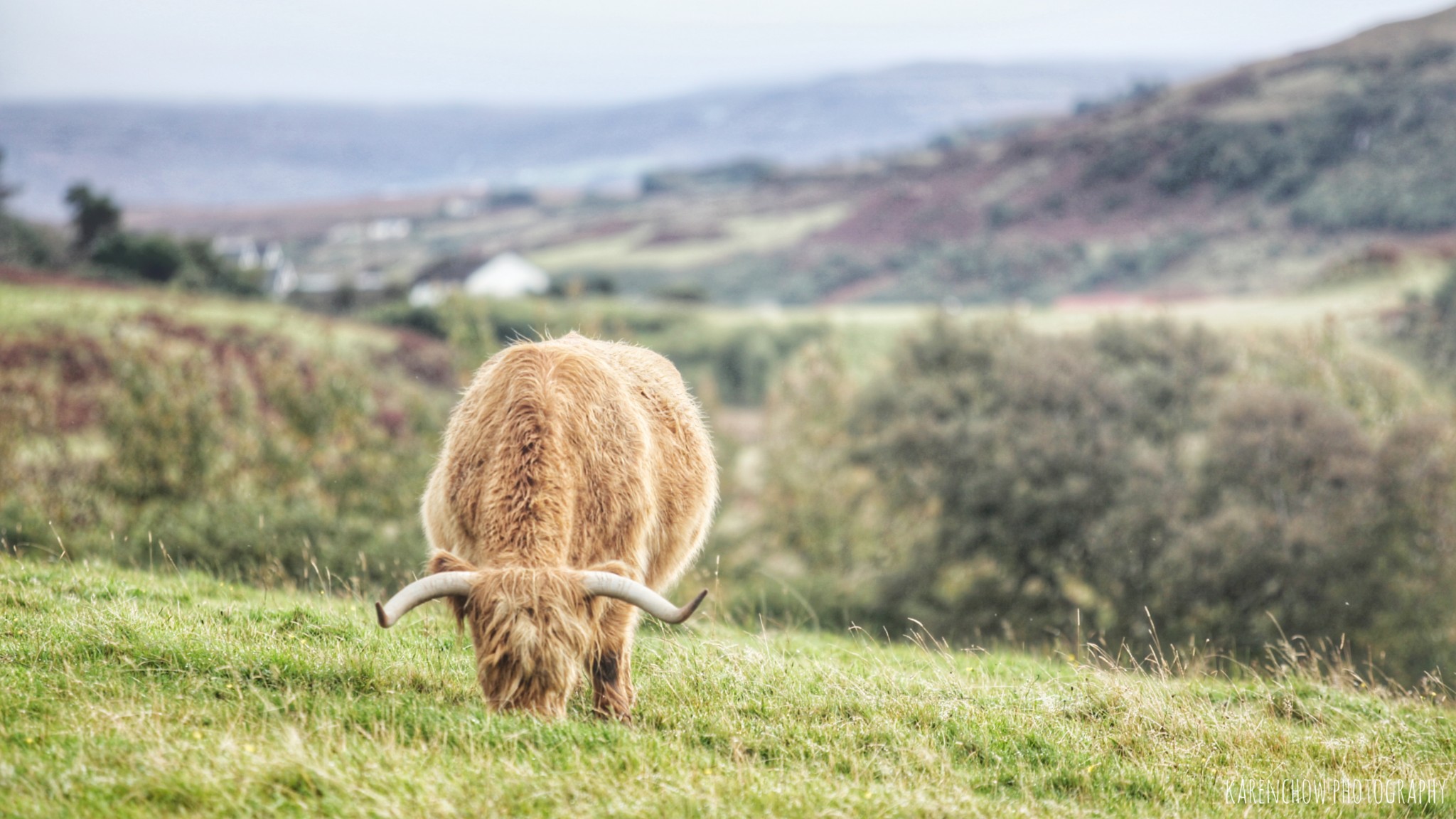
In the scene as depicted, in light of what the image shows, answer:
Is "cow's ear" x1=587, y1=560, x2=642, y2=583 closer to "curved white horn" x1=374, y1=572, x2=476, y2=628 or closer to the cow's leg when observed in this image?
the cow's leg

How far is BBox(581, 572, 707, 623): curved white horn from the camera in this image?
5.77 meters

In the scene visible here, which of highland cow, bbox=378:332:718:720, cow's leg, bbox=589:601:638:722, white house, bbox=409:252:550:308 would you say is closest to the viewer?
highland cow, bbox=378:332:718:720

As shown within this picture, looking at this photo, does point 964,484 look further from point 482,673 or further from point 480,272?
point 480,272

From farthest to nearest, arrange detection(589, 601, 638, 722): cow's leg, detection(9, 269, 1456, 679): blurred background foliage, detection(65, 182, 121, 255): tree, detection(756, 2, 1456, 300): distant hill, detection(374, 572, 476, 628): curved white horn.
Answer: detection(65, 182, 121, 255): tree, detection(756, 2, 1456, 300): distant hill, detection(9, 269, 1456, 679): blurred background foliage, detection(589, 601, 638, 722): cow's leg, detection(374, 572, 476, 628): curved white horn

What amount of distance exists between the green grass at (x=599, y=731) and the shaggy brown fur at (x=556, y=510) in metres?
0.39

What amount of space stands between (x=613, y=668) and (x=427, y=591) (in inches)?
62.0

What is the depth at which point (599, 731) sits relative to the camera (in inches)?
243

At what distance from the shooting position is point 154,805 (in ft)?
15.8


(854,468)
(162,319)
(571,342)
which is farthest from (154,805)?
(162,319)

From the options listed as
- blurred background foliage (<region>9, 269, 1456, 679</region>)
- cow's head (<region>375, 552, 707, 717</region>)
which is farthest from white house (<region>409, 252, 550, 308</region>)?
cow's head (<region>375, 552, 707, 717</region>)

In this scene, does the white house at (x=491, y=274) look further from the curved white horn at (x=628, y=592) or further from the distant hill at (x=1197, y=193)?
the curved white horn at (x=628, y=592)

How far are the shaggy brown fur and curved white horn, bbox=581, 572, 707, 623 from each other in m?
0.08

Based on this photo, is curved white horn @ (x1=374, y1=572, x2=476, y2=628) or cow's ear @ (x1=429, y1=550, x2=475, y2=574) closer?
curved white horn @ (x1=374, y1=572, x2=476, y2=628)

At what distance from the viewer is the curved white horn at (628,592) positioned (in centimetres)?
577
